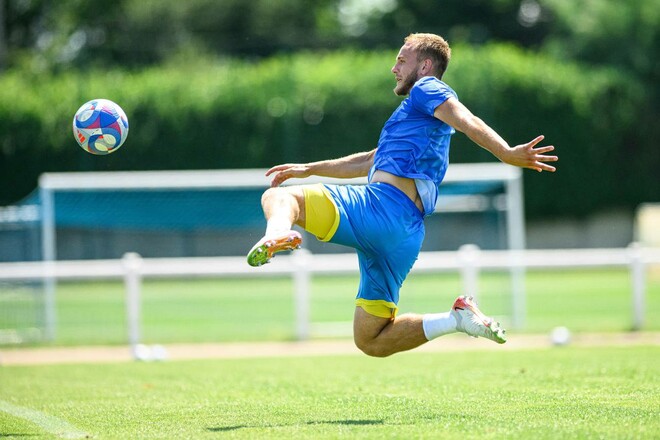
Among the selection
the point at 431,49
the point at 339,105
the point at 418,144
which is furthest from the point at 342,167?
the point at 339,105

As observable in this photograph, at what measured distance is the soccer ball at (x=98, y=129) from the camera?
791cm

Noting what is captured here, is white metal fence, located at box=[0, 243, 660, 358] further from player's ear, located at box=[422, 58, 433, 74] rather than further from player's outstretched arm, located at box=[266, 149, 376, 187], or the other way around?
player's ear, located at box=[422, 58, 433, 74]

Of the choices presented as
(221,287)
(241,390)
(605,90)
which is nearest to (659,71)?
(605,90)

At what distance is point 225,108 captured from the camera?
28.8 metres

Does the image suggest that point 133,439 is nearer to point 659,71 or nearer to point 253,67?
point 253,67

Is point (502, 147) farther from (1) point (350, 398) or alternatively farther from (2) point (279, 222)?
(1) point (350, 398)

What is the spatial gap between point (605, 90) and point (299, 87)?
10693mm

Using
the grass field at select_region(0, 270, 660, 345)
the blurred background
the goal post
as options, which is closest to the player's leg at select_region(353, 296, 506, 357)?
the grass field at select_region(0, 270, 660, 345)

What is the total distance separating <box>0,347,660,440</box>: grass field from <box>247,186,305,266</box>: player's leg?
1.15m

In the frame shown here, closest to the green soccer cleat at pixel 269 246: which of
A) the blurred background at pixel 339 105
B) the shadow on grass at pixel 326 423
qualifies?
the shadow on grass at pixel 326 423

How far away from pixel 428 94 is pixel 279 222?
1431mm

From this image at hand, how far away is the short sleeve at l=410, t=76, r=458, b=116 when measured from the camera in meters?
6.82

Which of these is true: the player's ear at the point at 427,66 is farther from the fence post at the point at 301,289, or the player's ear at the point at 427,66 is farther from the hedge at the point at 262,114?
the hedge at the point at 262,114

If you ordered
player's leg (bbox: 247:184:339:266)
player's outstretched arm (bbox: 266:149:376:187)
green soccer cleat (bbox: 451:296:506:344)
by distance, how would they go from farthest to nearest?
1. player's outstretched arm (bbox: 266:149:376:187)
2. green soccer cleat (bbox: 451:296:506:344)
3. player's leg (bbox: 247:184:339:266)
